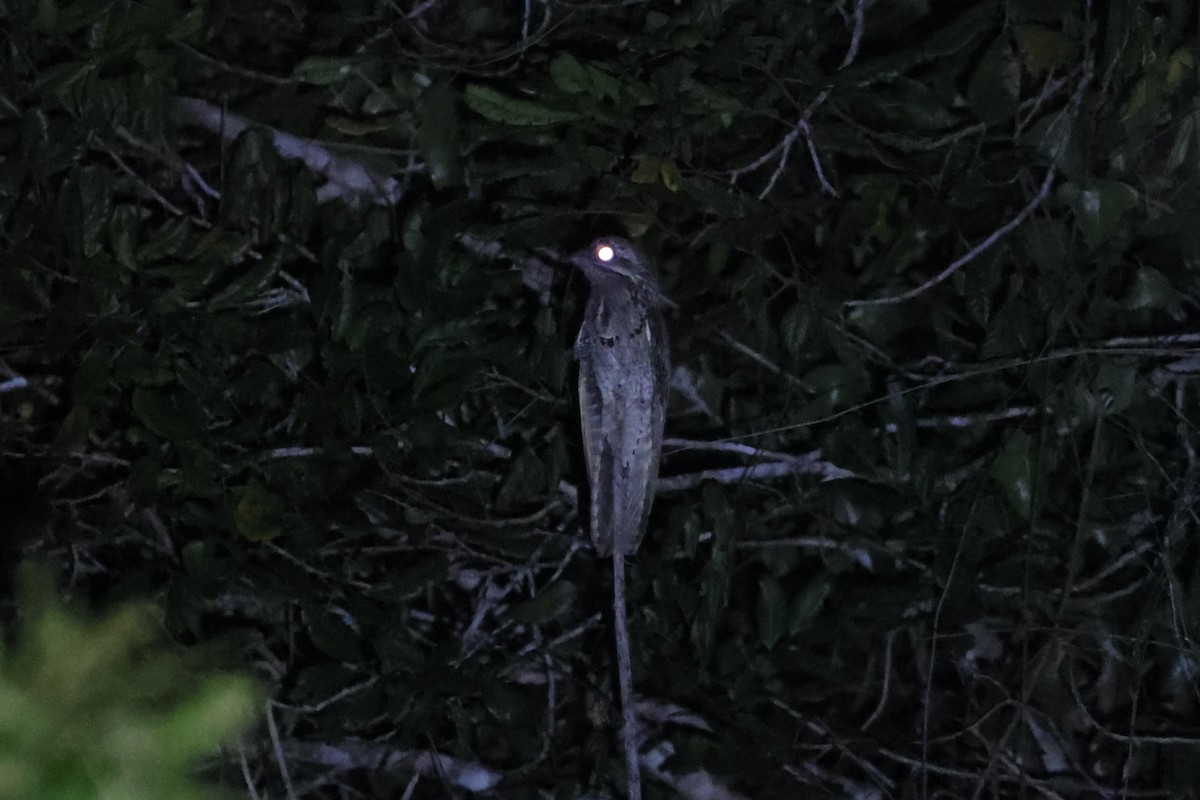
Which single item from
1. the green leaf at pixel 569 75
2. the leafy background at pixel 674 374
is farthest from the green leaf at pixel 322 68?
the green leaf at pixel 569 75

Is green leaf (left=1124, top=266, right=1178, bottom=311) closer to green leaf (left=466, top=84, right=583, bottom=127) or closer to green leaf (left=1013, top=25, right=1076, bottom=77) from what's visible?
green leaf (left=1013, top=25, right=1076, bottom=77)

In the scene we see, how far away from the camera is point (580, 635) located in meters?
1.52

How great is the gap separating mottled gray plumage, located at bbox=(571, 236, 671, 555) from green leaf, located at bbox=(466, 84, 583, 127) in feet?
0.55

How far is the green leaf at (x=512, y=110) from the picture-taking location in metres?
1.22

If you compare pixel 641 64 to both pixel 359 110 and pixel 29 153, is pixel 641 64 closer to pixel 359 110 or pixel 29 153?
pixel 359 110

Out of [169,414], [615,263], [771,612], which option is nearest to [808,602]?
[771,612]

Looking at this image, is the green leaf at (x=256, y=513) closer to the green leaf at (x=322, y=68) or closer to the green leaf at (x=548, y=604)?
the green leaf at (x=548, y=604)

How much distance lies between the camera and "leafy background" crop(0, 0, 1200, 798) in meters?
1.27

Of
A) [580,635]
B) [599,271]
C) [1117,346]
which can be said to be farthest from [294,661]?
[1117,346]

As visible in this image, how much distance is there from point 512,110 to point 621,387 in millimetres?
375

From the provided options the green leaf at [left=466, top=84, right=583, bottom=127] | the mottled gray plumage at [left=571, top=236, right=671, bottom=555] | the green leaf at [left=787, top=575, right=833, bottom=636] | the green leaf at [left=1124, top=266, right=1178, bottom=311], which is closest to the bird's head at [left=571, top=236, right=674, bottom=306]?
the mottled gray plumage at [left=571, top=236, right=671, bottom=555]

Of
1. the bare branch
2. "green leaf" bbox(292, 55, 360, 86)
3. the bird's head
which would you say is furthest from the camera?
the bare branch

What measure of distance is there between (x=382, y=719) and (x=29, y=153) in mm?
905

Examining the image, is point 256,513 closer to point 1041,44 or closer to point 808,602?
point 808,602
